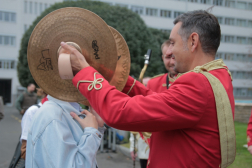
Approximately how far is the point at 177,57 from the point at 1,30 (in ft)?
122

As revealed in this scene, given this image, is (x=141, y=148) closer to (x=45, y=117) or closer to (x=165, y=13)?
(x=45, y=117)

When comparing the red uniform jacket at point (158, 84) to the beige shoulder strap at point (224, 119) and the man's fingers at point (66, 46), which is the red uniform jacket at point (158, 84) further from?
the man's fingers at point (66, 46)

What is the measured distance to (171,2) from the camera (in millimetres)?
38562

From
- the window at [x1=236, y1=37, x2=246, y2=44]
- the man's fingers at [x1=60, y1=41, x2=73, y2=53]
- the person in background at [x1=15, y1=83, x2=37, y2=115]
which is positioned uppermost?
the window at [x1=236, y1=37, x2=246, y2=44]

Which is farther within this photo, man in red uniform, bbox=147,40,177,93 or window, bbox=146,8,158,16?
window, bbox=146,8,158,16

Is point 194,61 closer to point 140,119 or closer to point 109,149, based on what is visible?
point 140,119

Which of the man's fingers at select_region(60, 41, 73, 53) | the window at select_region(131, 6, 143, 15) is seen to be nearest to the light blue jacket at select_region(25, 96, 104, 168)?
the man's fingers at select_region(60, 41, 73, 53)

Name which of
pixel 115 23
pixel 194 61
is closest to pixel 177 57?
pixel 194 61

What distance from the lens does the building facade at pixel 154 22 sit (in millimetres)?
33531

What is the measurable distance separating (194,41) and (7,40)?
1446 inches

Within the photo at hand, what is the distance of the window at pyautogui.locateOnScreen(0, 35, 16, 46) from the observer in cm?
3341

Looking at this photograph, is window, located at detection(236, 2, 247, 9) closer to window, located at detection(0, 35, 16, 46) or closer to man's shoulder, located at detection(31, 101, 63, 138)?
window, located at detection(0, 35, 16, 46)

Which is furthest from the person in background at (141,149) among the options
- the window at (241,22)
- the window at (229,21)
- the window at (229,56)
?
the window at (241,22)

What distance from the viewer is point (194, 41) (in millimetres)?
1650
